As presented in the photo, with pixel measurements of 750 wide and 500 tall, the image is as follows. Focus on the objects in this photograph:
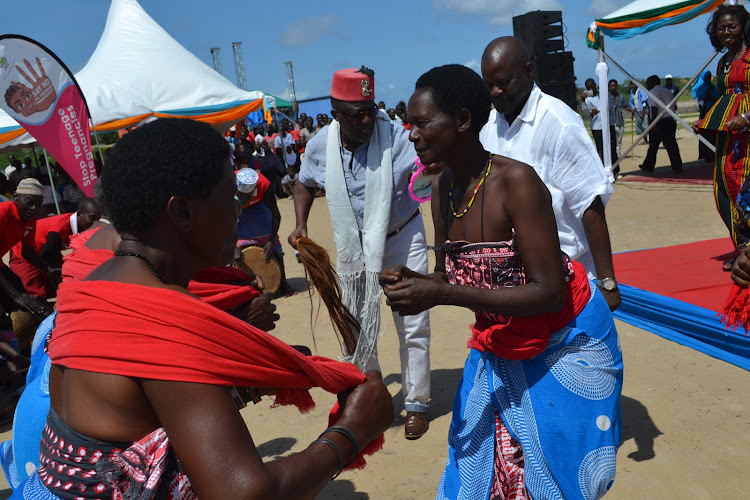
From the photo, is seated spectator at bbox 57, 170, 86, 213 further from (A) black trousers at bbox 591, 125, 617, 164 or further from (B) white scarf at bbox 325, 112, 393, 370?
(A) black trousers at bbox 591, 125, 617, 164

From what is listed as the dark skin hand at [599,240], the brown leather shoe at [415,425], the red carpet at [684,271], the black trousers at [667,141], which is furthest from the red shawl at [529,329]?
the black trousers at [667,141]

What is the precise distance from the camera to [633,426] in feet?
13.0

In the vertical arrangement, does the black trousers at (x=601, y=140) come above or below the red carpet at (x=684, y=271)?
above

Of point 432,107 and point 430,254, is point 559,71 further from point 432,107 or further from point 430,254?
point 432,107

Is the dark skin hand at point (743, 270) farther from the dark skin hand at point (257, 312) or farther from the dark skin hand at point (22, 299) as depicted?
the dark skin hand at point (22, 299)

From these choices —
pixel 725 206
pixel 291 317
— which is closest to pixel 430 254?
pixel 291 317

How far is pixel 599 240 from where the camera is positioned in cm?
300

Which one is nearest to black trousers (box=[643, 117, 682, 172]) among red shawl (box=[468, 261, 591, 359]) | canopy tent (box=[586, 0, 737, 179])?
canopy tent (box=[586, 0, 737, 179])

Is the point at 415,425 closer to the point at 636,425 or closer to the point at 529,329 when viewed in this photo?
the point at 636,425

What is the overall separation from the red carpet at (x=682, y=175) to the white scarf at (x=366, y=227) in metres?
9.42

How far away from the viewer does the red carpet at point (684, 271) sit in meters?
5.40

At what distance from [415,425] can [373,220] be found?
4.41 feet

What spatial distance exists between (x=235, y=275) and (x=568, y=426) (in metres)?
1.45

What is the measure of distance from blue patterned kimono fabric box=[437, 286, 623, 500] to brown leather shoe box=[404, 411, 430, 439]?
69.0 inches
